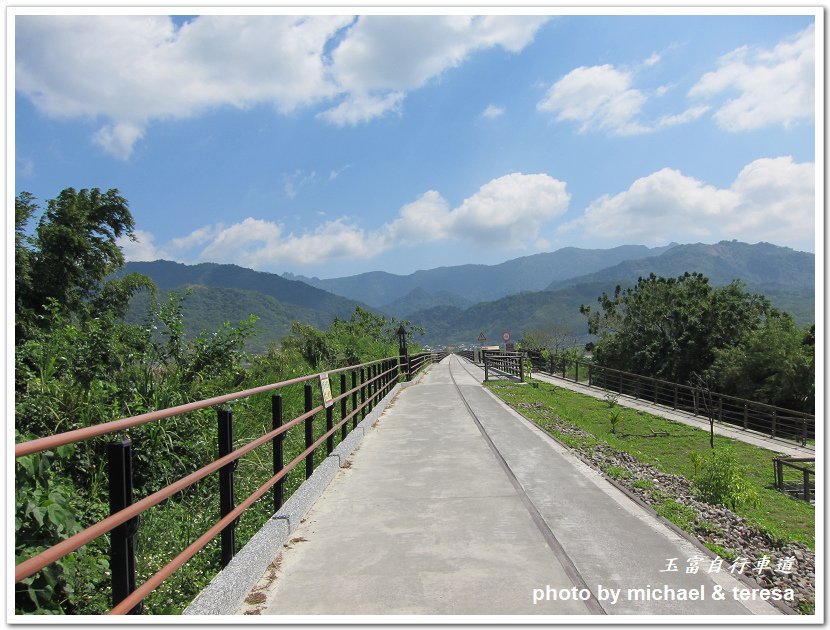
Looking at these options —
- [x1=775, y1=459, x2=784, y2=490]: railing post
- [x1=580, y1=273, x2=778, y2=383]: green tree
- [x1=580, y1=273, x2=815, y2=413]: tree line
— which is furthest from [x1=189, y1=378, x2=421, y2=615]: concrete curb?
[x1=580, y1=273, x2=778, y2=383]: green tree

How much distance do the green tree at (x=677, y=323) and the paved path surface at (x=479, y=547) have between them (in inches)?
1454

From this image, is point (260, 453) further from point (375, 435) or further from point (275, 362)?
point (275, 362)

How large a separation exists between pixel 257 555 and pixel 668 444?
582 inches

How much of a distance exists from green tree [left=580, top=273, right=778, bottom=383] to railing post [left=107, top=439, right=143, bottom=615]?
135ft

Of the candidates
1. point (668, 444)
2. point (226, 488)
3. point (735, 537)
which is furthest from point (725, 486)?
point (668, 444)

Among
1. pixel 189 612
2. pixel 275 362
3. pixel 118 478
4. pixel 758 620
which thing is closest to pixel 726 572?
pixel 758 620

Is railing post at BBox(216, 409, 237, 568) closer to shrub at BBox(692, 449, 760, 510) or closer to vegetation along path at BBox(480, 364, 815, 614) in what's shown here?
vegetation along path at BBox(480, 364, 815, 614)

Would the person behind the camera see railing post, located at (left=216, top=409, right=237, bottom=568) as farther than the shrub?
No

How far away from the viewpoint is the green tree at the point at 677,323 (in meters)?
40.6

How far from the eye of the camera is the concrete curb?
11.3ft

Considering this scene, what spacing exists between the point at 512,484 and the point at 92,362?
5.66 metres

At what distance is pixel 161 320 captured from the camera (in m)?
9.29

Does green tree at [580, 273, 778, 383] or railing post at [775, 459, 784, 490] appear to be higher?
green tree at [580, 273, 778, 383]

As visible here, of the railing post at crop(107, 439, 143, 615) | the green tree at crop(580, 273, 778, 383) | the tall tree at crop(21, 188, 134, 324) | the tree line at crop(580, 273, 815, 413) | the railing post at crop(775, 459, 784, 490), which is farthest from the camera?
the green tree at crop(580, 273, 778, 383)
